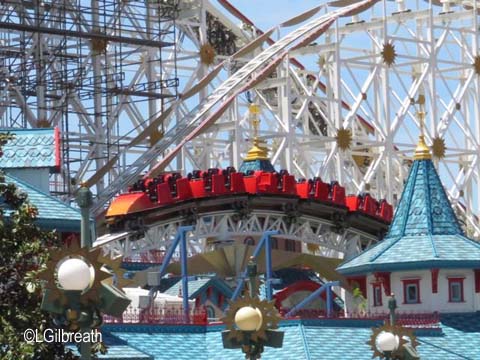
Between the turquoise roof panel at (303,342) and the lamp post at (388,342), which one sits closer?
the lamp post at (388,342)

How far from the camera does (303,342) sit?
30.8m

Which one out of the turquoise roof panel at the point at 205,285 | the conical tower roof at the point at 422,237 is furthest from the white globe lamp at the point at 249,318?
the turquoise roof panel at the point at 205,285

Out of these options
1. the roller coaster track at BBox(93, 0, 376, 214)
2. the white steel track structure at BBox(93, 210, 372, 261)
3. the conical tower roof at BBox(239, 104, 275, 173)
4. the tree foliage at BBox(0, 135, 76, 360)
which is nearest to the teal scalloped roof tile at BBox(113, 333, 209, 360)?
the tree foliage at BBox(0, 135, 76, 360)

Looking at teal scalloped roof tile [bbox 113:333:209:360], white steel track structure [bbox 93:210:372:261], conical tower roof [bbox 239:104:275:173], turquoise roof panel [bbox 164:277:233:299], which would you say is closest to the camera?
teal scalloped roof tile [bbox 113:333:209:360]

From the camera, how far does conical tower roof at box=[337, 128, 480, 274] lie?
3419 cm

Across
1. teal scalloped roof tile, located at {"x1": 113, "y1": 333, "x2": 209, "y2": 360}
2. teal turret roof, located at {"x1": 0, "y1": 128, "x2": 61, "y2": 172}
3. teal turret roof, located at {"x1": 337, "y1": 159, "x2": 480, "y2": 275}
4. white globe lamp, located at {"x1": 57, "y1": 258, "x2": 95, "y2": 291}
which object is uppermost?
teal turret roof, located at {"x1": 0, "y1": 128, "x2": 61, "y2": 172}

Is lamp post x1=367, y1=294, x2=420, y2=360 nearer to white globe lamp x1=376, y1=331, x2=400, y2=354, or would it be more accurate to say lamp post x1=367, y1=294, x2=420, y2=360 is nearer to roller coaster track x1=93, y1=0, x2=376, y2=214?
white globe lamp x1=376, y1=331, x2=400, y2=354

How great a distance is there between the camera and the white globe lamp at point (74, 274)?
15977 millimetres

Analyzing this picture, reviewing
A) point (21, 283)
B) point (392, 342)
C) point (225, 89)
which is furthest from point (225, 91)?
point (21, 283)

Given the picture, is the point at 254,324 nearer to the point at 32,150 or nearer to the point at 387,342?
the point at 387,342

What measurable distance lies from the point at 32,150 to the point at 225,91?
20.0 metres

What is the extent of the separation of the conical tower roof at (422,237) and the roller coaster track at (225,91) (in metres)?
14.4

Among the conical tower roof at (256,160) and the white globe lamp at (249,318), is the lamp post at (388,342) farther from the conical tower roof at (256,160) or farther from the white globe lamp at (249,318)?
the conical tower roof at (256,160)

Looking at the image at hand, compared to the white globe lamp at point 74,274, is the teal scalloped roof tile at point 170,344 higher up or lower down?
lower down
